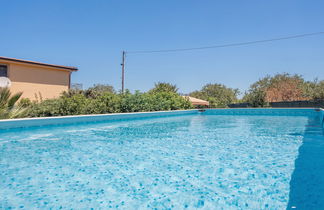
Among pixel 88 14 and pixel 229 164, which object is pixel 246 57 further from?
pixel 229 164

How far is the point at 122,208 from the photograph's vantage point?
2361 millimetres

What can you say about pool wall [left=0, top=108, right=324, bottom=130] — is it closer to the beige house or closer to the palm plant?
the palm plant

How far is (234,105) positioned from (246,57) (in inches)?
226

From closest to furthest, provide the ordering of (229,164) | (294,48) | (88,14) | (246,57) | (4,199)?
1. (4,199)
2. (229,164)
3. (88,14)
4. (294,48)
5. (246,57)

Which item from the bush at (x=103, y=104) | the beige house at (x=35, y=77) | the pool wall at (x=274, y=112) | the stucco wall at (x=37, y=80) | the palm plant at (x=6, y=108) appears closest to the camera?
the palm plant at (x=6, y=108)

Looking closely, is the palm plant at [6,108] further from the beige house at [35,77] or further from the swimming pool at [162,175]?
the beige house at [35,77]

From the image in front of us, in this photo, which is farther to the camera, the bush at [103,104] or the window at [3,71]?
the window at [3,71]

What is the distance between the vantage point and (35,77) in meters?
17.3

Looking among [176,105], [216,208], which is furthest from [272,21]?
[216,208]

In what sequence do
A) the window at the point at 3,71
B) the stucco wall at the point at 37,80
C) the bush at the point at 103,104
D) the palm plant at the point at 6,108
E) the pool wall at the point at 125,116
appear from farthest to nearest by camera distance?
the stucco wall at the point at 37,80, the window at the point at 3,71, the bush at the point at 103,104, the palm plant at the point at 6,108, the pool wall at the point at 125,116

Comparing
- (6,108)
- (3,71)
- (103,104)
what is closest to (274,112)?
(103,104)

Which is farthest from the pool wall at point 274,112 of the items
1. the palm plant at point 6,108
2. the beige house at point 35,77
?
the palm plant at point 6,108

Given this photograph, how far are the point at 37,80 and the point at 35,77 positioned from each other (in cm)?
27

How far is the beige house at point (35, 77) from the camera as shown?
15.8m
